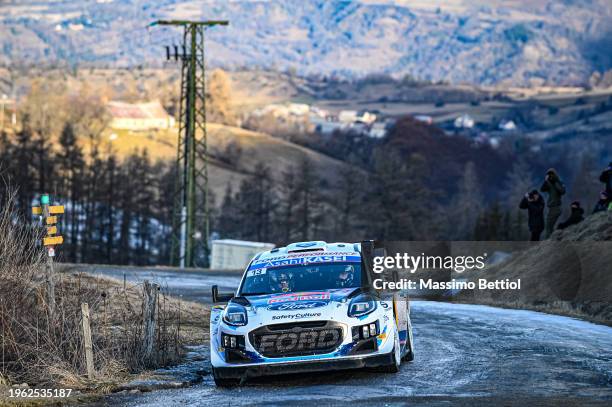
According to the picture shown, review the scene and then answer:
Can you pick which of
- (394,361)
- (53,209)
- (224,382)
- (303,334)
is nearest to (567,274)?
(394,361)

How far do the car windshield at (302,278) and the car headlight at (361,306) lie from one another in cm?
66

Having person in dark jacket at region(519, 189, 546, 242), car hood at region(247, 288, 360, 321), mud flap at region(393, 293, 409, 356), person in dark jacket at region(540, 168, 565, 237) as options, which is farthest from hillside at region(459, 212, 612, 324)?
car hood at region(247, 288, 360, 321)

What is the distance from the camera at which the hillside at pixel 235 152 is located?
479 ft

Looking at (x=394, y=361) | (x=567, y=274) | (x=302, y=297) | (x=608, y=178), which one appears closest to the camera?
(x=394, y=361)

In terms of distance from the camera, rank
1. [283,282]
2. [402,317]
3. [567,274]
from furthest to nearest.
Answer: [567,274] → [402,317] → [283,282]

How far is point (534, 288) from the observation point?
25391 millimetres

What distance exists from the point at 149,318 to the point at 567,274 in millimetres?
12363

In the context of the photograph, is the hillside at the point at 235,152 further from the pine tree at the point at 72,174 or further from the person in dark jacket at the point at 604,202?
the person in dark jacket at the point at 604,202

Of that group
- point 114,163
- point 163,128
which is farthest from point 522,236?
point 163,128

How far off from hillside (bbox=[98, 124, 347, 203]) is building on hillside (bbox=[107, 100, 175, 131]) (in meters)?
8.07

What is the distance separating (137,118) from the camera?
18775 centimetres

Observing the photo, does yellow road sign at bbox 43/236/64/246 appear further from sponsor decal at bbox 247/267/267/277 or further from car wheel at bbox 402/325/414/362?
car wheel at bbox 402/325/414/362

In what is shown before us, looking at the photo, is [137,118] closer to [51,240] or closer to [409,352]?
[51,240]

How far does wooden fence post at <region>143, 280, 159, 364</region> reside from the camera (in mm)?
14805
